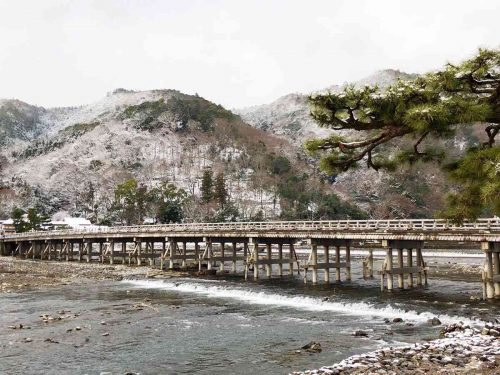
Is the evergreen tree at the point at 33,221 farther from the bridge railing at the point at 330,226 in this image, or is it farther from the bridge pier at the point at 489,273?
the bridge pier at the point at 489,273

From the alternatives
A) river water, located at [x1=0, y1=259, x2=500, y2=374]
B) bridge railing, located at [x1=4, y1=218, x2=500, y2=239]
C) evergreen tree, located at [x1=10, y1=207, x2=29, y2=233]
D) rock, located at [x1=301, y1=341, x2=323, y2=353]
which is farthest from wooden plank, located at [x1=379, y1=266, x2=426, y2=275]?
Result: evergreen tree, located at [x1=10, y1=207, x2=29, y2=233]

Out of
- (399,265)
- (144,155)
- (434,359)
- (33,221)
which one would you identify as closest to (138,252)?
(399,265)

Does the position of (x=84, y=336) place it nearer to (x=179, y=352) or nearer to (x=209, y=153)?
(x=179, y=352)

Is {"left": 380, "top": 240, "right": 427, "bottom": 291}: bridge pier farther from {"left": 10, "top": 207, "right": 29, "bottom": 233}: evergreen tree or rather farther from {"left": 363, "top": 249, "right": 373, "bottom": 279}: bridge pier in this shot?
{"left": 10, "top": 207, "right": 29, "bottom": 233}: evergreen tree

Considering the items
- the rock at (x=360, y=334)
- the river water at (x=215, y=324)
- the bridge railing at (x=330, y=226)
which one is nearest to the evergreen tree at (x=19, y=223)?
the bridge railing at (x=330, y=226)

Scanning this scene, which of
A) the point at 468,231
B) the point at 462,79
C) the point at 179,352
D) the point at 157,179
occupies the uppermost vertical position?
the point at 157,179

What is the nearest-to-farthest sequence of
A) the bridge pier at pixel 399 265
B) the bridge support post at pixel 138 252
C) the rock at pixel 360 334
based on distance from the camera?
the rock at pixel 360 334
the bridge pier at pixel 399 265
the bridge support post at pixel 138 252

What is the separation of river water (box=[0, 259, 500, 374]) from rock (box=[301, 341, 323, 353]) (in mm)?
282

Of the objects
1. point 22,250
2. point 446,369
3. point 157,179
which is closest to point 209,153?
point 157,179

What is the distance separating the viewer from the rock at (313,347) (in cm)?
1691

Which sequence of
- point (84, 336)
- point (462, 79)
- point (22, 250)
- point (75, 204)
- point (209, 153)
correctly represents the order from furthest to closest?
1. point (209, 153)
2. point (75, 204)
3. point (22, 250)
4. point (84, 336)
5. point (462, 79)

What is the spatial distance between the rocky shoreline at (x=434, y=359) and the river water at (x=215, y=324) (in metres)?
1.34

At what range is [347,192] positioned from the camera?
12331 cm

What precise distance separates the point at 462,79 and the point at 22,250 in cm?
7741
